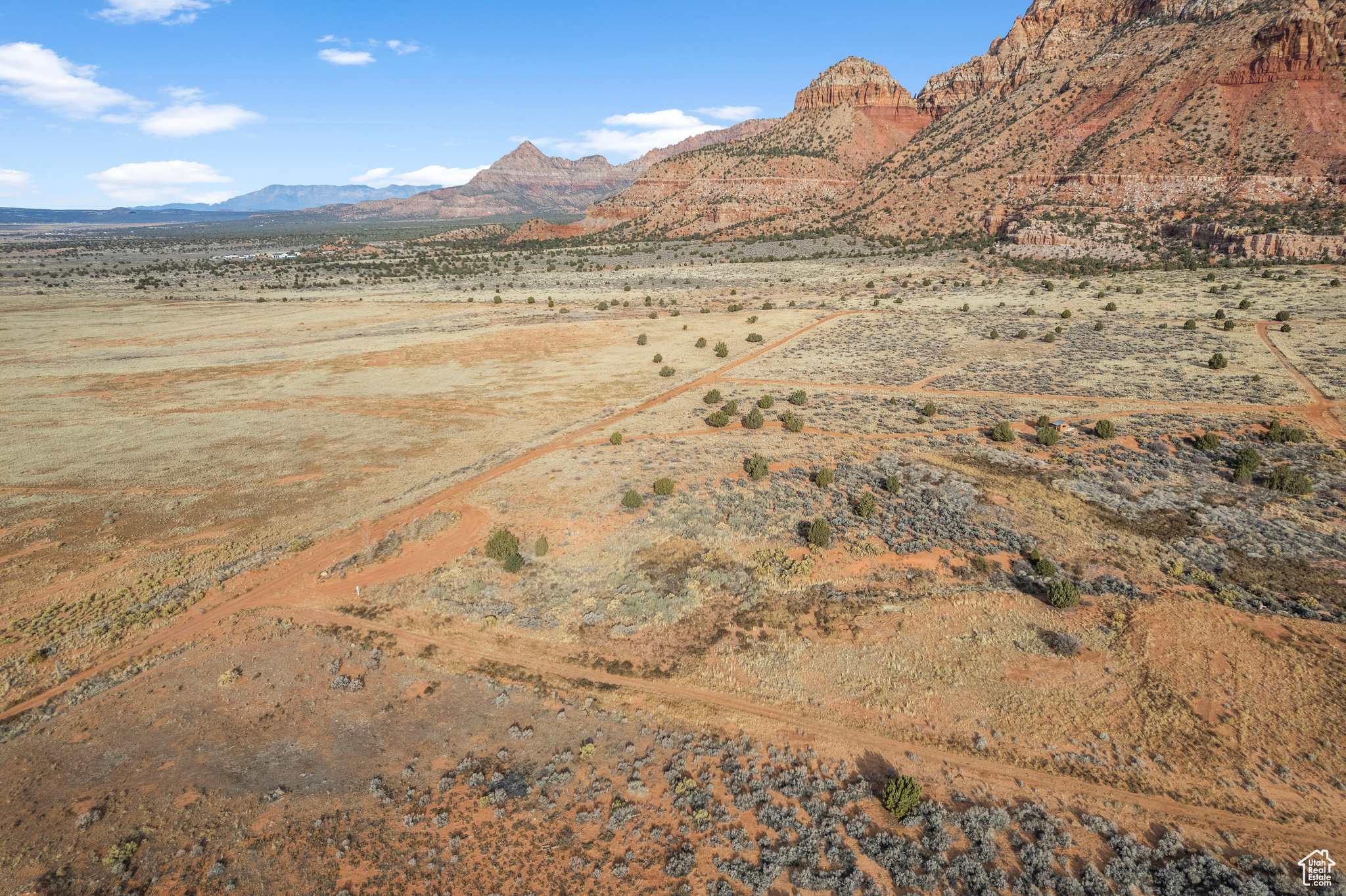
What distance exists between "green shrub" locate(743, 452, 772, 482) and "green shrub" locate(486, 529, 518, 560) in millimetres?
9143

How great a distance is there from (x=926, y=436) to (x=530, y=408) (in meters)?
19.8

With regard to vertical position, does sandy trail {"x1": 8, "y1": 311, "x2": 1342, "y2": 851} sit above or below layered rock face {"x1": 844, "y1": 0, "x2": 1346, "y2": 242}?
below

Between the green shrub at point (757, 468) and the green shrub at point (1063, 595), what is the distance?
9807 mm

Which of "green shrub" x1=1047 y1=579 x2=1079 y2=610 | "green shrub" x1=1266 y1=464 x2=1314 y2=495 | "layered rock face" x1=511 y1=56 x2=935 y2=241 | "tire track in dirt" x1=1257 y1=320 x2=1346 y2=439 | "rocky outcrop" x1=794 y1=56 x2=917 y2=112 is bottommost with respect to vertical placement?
"green shrub" x1=1047 y1=579 x2=1079 y2=610

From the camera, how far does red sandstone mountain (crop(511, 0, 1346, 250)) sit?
78438 mm

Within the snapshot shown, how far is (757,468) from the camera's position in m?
21.8

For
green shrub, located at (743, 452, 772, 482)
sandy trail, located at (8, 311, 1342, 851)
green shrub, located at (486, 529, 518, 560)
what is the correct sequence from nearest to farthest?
1. sandy trail, located at (8, 311, 1342, 851)
2. green shrub, located at (486, 529, 518, 560)
3. green shrub, located at (743, 452, 772, 482)

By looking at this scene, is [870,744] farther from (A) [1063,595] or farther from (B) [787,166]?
(B) [787,166]

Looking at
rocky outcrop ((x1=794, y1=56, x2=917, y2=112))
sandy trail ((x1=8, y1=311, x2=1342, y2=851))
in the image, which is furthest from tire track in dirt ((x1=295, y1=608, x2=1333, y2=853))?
rocky outcrop ((x1=794, y1=56, x2=917, y2=112))

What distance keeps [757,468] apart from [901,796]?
42.8ft

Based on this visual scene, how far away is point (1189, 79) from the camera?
88.7 m

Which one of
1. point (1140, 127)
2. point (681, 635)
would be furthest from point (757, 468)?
point (1140, 127)

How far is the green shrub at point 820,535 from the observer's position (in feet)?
57.2

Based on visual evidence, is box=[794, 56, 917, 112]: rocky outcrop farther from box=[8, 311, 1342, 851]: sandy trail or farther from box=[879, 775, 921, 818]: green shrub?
box=[879, 775, 921, 818]: green shrub
